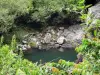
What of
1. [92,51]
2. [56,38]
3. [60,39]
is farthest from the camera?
[56,38]

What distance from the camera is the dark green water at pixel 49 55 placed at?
19.2 m

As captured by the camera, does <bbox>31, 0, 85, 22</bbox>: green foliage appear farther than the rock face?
Yes

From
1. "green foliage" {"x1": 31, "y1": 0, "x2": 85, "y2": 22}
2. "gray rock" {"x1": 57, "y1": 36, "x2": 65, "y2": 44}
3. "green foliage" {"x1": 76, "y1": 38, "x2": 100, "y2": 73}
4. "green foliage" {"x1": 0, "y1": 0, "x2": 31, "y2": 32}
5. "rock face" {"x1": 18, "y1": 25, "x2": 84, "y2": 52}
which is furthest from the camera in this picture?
Answer: "green foliage" {"x1": 31, "y1": 0, "x2": 85, "y2": 22}

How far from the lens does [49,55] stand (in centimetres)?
1992

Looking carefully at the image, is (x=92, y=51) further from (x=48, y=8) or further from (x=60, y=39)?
(x=48, y=8)

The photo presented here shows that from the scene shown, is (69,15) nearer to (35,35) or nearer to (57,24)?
(57,24)

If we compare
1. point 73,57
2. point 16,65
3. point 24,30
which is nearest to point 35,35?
point 24,30

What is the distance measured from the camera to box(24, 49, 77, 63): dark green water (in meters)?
19.2

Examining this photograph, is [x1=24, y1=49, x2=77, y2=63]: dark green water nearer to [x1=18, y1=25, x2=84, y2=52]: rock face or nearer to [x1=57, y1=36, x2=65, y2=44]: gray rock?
[x1=18, y1=25, x2=84, y2=52]: rock face

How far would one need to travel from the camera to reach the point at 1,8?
69.5 ft

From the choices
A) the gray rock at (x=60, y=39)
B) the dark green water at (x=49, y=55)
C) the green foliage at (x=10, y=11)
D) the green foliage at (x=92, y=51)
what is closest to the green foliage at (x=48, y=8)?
the green foliage at (x=10, y=11)

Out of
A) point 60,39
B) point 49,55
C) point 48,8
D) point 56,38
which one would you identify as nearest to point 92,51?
point 49,55

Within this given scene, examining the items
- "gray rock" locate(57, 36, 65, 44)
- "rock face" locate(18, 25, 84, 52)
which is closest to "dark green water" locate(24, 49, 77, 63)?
"rock face" locate(18, 25, 84, 52)

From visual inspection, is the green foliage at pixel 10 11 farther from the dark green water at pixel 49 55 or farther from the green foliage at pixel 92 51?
the green foliage at pixel 92 51
